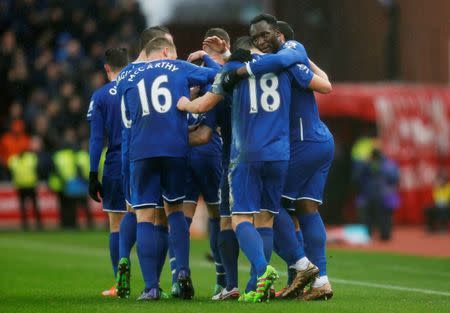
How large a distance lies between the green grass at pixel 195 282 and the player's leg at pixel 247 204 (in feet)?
1.47

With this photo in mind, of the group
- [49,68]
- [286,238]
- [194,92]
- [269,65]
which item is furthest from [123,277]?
[49,68]

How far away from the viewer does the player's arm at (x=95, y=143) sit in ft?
38.4

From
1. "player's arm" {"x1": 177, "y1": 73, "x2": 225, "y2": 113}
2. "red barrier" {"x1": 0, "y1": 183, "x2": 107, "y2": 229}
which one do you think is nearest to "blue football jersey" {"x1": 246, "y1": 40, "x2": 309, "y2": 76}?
"player's arm" {"x1": 177, "y1": 73, "x2": 225, "y2": 113}

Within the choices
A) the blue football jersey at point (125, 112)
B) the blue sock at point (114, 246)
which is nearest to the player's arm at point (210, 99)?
the blue football jersey at point (125, 112)

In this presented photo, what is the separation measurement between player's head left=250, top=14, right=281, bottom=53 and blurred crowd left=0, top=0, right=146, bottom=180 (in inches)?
740

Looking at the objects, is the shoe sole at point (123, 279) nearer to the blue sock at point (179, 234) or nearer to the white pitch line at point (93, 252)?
the blue sock at point (179, 234)

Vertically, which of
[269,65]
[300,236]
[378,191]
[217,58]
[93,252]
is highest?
[217,58]

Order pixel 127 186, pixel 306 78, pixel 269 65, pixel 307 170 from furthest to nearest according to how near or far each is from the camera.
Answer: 1. pixel 127 186
2. pixel 307 170
3. pixel 306 78
4. pixel 269 65

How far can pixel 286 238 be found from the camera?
427 inches

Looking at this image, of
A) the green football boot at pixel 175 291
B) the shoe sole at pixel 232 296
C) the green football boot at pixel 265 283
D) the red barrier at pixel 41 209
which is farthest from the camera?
the red barrier at pixel 41 209

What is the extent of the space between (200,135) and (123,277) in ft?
4.55

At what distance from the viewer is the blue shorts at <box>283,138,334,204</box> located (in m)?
10.8

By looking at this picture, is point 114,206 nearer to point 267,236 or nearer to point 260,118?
point 267,236

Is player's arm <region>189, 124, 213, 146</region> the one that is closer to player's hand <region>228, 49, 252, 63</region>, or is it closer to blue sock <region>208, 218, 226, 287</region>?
player's hand <region>228, 49, 252, 63</region>
